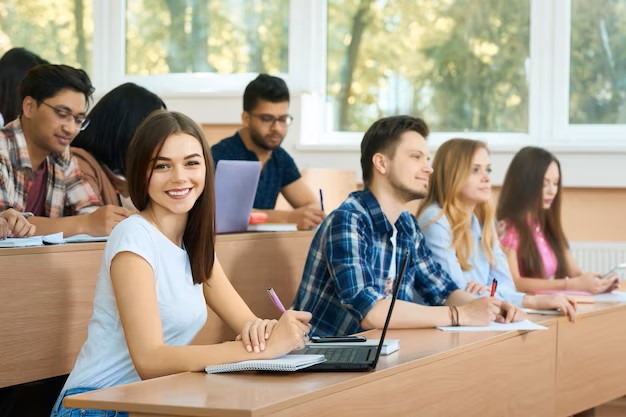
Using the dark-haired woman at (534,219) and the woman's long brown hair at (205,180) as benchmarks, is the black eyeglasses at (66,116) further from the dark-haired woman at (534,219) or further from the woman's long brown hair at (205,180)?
the dark-haired woman at (534,219)

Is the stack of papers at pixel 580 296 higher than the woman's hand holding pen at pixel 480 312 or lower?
lower

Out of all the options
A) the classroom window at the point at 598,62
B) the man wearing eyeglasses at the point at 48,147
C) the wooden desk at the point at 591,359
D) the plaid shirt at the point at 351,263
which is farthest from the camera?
the classroom window at the point at 598,62

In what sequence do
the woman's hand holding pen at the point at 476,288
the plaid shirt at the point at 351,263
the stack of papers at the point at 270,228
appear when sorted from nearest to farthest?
the plaid shirt at the point at 351,263 < the woman's hand holding pen at the point at 476,288 < the stack of papers at the point at 270,228

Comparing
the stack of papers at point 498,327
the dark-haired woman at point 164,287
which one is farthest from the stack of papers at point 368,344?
the stack of papers at point 498,327

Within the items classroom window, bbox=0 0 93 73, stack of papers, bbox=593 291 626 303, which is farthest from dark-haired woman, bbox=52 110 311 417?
classroom window, bbox=0 0 93 73

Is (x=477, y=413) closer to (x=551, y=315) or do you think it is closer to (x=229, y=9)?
(x=551, y=315)

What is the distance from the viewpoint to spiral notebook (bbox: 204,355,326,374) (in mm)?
1744

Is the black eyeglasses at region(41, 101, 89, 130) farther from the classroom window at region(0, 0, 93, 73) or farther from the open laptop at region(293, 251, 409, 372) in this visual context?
the classroom window at region(0, 0, 93, 73)

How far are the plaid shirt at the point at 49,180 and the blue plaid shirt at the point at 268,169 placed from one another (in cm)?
109

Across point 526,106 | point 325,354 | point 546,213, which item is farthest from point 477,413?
point 526,106

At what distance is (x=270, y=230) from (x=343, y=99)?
2.32 m

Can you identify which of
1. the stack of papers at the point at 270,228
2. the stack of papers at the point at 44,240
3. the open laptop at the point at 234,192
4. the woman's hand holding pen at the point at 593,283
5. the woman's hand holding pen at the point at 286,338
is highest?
the open laptop at the point at 234,192

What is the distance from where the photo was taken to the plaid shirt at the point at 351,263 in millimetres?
2602

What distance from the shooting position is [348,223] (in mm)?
2666
